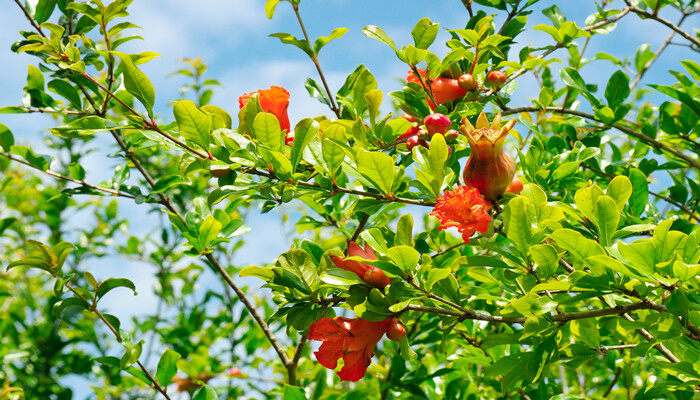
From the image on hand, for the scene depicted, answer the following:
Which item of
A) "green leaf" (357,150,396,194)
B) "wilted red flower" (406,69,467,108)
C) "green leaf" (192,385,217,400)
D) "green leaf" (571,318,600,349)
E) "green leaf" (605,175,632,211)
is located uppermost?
"wilted red flower" (406,69,467,108)

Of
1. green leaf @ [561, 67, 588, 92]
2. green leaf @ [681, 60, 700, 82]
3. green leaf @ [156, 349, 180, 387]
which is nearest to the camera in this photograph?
green leaf @ [156, 349, 180, 387]

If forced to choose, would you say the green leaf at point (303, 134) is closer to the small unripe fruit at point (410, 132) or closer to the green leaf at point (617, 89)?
the small unripe fruit at point (410, 132)

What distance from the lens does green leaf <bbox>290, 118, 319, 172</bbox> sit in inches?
42.7

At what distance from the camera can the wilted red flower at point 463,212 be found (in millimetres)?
989

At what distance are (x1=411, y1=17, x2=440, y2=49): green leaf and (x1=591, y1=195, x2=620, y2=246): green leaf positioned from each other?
59cm

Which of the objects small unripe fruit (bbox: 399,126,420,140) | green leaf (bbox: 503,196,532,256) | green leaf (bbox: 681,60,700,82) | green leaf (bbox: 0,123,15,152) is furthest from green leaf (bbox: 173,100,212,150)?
green leaf (bbox: 681,60,700,82)

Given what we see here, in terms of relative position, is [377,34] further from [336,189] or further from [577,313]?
[577,313]

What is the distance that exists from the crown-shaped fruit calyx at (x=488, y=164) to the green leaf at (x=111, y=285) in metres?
0.81

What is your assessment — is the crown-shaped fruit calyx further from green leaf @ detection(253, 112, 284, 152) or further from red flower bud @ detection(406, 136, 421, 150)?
green leaf @ detection(253, 112, 284, 152)

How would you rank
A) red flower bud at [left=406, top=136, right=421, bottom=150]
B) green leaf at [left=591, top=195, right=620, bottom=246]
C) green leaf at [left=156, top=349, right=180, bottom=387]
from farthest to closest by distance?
green leaf at [left=156, top=349, right=180, bottom=387]
red flower bud at [left=406, top=136, right=421, bottom=150]
green leaf at [left=591, top=195, right=620, bottom=246]

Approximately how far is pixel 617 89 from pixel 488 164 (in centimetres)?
89

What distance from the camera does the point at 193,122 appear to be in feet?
3.54

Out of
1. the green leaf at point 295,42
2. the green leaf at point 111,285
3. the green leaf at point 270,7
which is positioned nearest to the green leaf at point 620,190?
the green leaf at point 295,42

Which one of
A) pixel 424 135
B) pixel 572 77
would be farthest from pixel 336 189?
pixel 572 77
